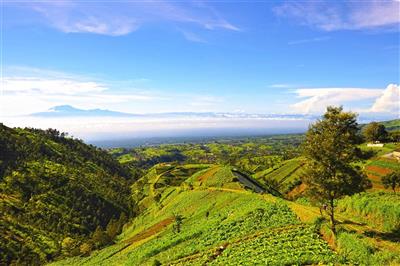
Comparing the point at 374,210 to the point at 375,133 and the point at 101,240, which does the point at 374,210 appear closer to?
the point at 101,240

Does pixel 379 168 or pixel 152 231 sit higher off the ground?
pixel 379 168

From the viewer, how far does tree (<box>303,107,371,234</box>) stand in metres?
38.3

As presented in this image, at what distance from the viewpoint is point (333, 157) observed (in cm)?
3850

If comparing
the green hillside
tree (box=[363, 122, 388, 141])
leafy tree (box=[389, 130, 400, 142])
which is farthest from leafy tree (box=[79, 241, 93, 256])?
leafy tree (box=[389, 130, 400, 142])

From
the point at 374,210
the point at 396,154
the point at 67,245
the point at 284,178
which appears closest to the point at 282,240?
the point at 374,210

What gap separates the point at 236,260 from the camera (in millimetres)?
39875

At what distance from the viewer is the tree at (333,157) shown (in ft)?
126

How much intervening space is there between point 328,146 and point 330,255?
11.3 meters

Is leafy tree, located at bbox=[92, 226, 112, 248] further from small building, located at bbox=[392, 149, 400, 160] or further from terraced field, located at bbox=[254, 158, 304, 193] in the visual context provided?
small building, located at bbox=[392, 149, 400, 160]

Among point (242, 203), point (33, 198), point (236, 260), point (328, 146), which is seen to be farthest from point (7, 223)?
point (328, 146)

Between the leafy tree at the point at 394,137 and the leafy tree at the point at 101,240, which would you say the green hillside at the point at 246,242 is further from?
the leafy tree at the point at 394,137

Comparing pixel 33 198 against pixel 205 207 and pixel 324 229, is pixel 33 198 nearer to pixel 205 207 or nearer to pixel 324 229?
pixel 205 207

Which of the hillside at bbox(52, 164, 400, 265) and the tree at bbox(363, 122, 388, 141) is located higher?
the tree at bbox(363, 122, 388, 141)

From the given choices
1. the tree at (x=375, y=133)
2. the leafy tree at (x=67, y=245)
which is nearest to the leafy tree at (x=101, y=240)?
the leafy tree at (x=67, y=245)
